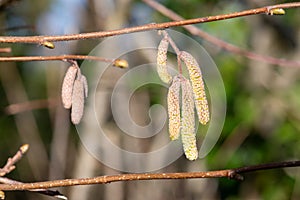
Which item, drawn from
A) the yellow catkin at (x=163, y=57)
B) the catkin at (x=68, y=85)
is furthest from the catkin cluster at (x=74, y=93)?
the yellow catkin at (x=163, y=57)

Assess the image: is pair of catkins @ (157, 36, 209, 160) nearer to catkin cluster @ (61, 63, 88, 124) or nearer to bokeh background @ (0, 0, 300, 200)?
catkin cluster @ (61, 63, 88, 124)

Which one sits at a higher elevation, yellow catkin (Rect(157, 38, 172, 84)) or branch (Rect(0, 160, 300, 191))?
yellow catkin (Rect(157, 38, 172, 84))

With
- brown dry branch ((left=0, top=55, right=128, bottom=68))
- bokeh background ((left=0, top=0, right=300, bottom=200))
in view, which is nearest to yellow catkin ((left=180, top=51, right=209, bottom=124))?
brown dry branch ((left=0, top=55, right=128, bottom=68))

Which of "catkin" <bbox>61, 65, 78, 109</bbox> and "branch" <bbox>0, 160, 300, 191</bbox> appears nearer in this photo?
"branch" <bbox>0, 160, 300, 191</bbox>

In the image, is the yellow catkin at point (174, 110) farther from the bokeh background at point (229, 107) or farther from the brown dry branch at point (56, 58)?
the bokeh background at point (229, 107)

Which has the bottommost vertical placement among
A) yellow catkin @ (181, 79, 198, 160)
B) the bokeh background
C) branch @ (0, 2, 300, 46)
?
yellow catkin @ (181, 79, 198, 160)

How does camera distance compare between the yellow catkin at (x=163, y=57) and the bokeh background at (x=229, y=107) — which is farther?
the bokeh background at (x=229, y=107)

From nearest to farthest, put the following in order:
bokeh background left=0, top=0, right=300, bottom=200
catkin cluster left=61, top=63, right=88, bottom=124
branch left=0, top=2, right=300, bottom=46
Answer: branch left=0, top=2, right=300, bottom=46, catkin cluster left=61, top=63, right=88, bottom=124, bokeh background left=0, top=0, right=300, bottom=200

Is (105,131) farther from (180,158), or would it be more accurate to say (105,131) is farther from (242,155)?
(242,155)
